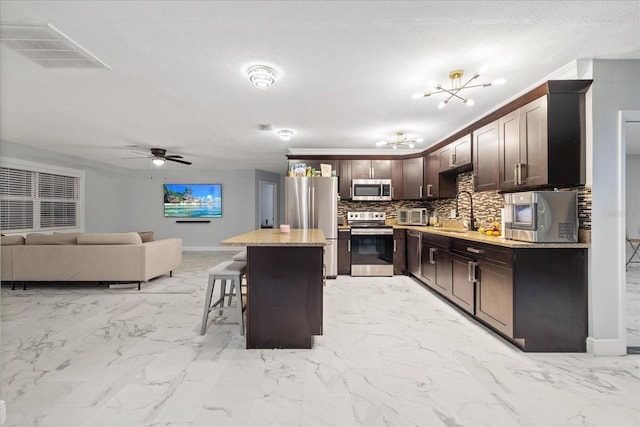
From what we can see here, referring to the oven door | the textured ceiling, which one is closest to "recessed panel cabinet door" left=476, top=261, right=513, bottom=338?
the textured ceiling

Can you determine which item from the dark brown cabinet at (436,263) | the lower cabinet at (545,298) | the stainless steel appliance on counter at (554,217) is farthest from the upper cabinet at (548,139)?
the dark brown cabinet at (436,263)

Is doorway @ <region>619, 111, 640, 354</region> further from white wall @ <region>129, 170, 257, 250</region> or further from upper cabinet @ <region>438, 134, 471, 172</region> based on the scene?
white wall @ <region>129, 170, 257, 250</region>

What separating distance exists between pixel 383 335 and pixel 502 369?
0.93 metres

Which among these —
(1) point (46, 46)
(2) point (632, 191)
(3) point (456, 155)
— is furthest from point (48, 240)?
(2) point (632, 191)

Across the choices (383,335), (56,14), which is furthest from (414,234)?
(56,14)

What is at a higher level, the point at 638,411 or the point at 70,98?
the point at 70,98

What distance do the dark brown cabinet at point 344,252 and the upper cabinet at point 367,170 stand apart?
1.08m

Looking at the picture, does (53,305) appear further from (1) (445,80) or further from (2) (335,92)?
(1) (445,80)

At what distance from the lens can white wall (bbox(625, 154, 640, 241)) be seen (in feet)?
8.36

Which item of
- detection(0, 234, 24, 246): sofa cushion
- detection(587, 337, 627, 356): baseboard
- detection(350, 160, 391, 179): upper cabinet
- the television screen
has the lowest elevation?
detection(587, 337, 627, 356): baseboard

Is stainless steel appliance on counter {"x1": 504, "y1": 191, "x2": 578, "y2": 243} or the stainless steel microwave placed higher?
the stainless steel microwave

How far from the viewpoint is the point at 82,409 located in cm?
164

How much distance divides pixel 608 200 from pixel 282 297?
8.84 feet

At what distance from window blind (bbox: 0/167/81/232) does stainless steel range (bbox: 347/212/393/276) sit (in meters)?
5.94
